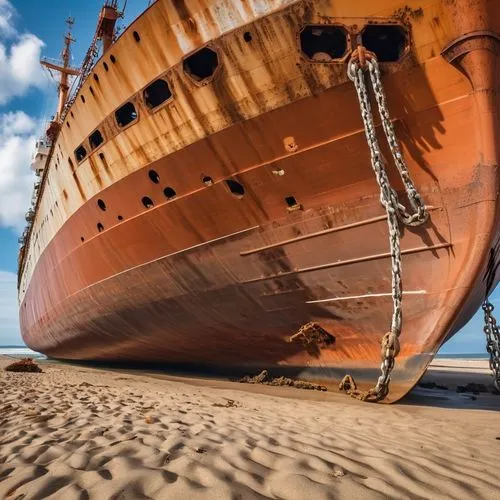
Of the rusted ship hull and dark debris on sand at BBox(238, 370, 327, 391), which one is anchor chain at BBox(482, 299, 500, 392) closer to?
the rusted ship hull

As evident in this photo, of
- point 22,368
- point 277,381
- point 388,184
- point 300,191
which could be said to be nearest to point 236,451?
point 388,184

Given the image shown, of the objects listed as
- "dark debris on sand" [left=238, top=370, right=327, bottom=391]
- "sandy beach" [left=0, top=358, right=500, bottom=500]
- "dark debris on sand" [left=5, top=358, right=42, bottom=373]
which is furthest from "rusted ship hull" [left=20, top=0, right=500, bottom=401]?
"dark debris on sand" [left=5, top=358, right=42, bottom=373]

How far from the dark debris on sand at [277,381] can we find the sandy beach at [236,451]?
126 cm

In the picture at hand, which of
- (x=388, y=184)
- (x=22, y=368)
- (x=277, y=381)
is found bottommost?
(x=277, y=381)

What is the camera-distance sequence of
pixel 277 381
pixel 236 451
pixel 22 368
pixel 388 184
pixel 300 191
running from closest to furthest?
pixel 236 451, pixel 388 184, pixel 300 191, pixel 277 381, pixel 22 368

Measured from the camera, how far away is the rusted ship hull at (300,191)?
4.56 m

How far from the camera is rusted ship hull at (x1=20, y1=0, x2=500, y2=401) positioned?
4.56 meters

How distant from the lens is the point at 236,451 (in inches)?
103

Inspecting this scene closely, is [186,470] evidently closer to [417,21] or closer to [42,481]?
[42,481]

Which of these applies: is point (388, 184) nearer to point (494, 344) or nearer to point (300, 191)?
point (300, 191)

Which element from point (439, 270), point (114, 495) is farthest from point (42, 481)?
point (439, 270)

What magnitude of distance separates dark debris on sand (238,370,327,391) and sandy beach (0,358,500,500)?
1256 mm

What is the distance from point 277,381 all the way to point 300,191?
3391 mm

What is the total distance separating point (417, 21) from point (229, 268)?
13.8 feet
